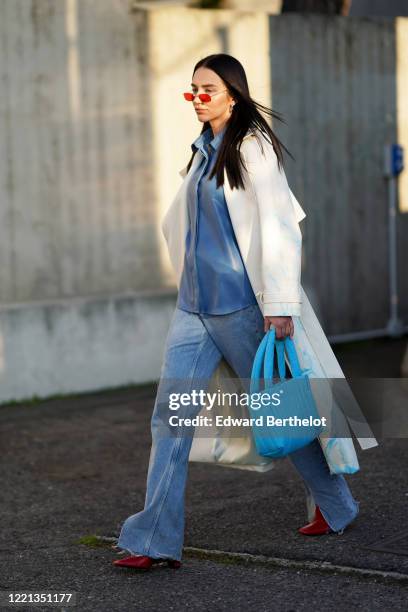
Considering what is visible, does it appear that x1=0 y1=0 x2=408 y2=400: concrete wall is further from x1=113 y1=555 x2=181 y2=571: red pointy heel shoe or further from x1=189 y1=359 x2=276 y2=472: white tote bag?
x1=113 y1=555 x2=181 y2=571: red pointy heel shoe

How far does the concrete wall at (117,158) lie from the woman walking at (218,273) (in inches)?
180

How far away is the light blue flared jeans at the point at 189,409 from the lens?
5.19 meters

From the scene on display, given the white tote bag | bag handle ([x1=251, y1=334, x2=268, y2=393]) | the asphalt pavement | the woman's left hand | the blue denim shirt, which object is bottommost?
the asphalt pavement

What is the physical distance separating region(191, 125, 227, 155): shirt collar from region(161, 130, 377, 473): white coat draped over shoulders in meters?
0.04

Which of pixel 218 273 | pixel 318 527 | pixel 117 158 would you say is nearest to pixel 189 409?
pixel 218 273

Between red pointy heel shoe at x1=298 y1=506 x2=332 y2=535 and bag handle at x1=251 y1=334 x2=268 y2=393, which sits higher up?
bag handle at x1=251 y1=334 x2=268 y2=393

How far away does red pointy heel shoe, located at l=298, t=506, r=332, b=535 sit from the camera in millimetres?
5625

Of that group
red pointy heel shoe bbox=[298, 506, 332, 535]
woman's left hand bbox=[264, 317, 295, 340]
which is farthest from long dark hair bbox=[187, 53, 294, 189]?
red pointy heel shoe bbox=[298, 506, 332, 535]

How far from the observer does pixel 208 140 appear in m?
5.40

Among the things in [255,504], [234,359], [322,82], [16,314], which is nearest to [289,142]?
[322,82]

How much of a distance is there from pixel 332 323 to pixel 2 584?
7.43 meters

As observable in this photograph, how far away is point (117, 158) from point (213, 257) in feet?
17.7

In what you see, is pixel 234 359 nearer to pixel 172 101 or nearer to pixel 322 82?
pixel 172 101

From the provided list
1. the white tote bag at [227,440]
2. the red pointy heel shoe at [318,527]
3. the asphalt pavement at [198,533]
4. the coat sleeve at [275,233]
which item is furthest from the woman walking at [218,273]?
the red pointy heel shoe at [318,527]
